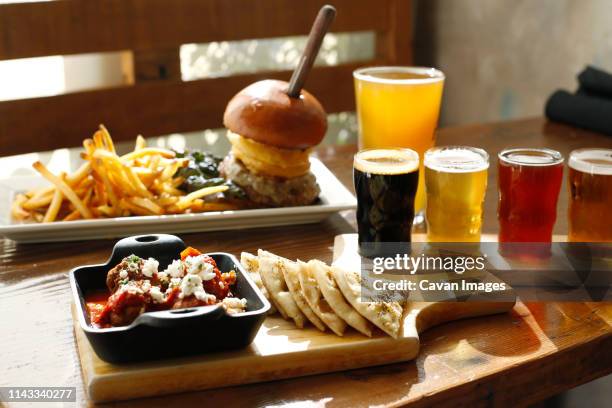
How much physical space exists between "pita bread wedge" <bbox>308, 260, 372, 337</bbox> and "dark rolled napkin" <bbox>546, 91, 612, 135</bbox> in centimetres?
158

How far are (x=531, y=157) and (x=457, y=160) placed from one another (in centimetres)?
15

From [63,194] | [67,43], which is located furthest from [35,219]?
[67,43]

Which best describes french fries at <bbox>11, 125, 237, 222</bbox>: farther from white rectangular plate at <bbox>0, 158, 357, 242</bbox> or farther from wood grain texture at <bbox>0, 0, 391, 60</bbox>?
wood grain texture at <bbox>0, 0, 391, 60</bbox>

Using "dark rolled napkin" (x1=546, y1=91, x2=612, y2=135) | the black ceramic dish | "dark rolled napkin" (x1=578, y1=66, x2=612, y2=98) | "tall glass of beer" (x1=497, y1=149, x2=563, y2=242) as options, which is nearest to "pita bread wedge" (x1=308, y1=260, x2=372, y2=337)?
the black ceramic dish

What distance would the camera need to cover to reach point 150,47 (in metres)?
3.12

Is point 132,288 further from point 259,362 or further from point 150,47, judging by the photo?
point 150,47

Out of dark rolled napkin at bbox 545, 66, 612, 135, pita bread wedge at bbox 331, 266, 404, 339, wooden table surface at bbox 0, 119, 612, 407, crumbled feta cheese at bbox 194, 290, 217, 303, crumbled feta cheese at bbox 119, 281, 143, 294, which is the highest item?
dark rolled napkin at bbox 545, 66, 612, 135

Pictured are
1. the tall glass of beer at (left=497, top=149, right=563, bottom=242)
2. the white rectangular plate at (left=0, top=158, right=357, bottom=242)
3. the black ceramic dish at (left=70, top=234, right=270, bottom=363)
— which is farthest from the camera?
the white rectangular plate at (left=0, top=158, right=357, bottom=242)

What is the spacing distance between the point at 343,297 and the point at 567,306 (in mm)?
456

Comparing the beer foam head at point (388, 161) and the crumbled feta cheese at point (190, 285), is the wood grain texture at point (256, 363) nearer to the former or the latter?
the crumbled feta cheese at point (190, 285)

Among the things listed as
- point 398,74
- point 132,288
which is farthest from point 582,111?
point 132,288

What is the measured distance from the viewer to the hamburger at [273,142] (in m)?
1.78

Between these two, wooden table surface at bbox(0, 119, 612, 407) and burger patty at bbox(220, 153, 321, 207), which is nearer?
wooden table surface at bbox(0, 119, 612, 407)

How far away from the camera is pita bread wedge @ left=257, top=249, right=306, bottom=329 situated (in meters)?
1.27
